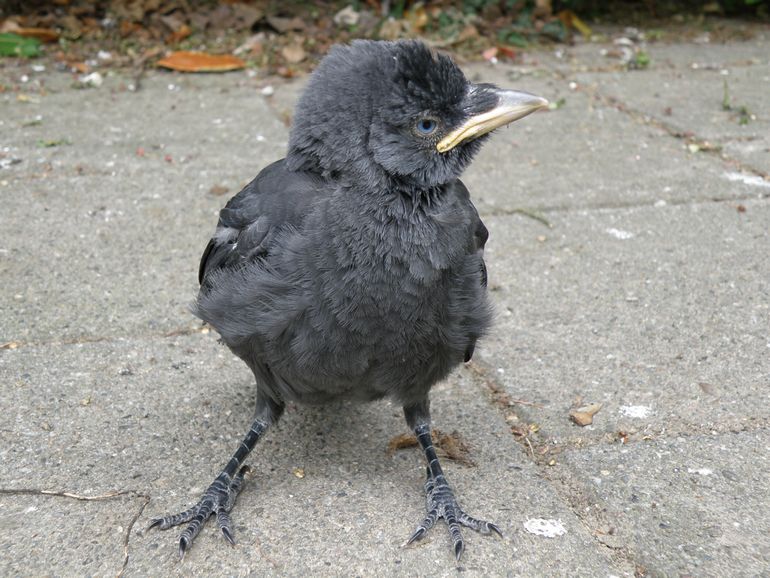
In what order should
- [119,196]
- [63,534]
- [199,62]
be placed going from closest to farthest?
[63,534], [119,196], [199,62]

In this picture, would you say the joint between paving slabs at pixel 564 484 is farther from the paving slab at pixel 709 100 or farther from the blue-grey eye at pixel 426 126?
the paving slab at pixel 709 100

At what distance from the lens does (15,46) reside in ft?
25.4

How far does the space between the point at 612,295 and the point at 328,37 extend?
473 cm

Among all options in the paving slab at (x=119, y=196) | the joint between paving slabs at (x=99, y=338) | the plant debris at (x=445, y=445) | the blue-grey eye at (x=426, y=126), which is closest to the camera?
the blue-grey eye at (x=426, y=126)

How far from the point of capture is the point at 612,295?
14.5 ft

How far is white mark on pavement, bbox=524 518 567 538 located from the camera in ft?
9.50

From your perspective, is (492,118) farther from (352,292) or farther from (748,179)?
(748,179)

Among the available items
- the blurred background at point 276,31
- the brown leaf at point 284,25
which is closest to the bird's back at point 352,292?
the blurred background at point 276,31

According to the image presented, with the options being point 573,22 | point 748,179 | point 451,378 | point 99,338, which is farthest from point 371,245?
point 573,22

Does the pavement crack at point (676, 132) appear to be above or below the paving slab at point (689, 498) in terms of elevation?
below

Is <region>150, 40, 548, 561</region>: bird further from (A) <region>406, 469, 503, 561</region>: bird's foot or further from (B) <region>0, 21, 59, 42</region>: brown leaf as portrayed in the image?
(B) <region>0, 21, 59, 42</region>: brown leaf

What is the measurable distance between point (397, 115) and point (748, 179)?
11.6 feet

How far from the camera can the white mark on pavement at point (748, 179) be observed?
18.2ft

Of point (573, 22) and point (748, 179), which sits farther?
point (573, 22)
